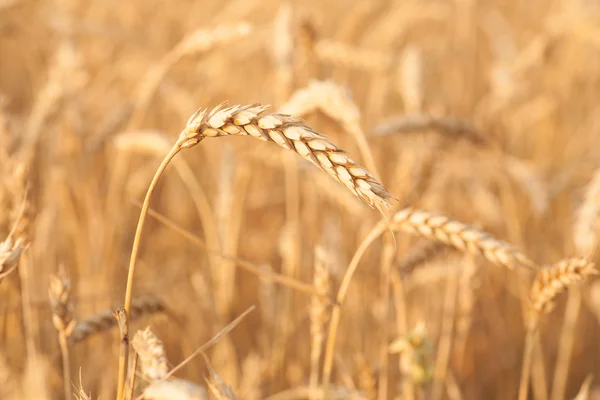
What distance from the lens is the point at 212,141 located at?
3625 millimetres

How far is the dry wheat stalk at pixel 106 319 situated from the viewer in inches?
54.1

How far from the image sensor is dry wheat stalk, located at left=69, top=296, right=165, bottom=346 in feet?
4.51

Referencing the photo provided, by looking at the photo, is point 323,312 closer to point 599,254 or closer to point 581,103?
point 599,254

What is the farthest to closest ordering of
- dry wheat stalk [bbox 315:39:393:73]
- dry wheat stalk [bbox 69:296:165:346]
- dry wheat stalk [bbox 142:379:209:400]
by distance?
dry wheat stalk [bbox 315:39:393:73]
dry wheat stalk [bbox 69:296:165:346]
dry wheat stalk [bbox 142:379:209:400]

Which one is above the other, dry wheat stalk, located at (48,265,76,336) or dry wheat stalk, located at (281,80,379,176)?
dry wheat stalk, located at (281,80,379,176)

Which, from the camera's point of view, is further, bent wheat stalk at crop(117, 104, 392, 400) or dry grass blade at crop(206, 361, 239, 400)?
dry grass blade at crop(206, 361, 239, 400)

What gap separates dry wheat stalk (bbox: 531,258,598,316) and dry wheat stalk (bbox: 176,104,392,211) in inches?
18.5

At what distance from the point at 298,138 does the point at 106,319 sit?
72 cm

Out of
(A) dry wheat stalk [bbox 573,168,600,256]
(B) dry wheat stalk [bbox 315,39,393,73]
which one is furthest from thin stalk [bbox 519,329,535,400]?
(B) dry wheat stalk [bbox 315,39,393,73]

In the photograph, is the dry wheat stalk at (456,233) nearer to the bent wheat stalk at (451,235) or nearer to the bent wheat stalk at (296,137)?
the bent wheat stalk at (451,235)

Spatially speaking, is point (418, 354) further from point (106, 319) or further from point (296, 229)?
point (296, 229)

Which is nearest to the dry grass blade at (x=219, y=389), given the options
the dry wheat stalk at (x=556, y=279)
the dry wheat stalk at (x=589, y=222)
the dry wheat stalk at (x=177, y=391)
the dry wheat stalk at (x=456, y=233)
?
the dry wheat stalk at (x=177, y=391)

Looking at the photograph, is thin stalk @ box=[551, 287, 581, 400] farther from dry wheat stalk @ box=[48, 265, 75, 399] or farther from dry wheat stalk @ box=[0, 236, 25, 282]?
dry wheat stalk @ box=[0, 236, 25, 282]

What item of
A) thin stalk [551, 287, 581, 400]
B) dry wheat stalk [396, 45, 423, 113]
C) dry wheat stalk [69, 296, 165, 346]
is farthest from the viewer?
dry wheat stalk [396, 45, 423, 113]
